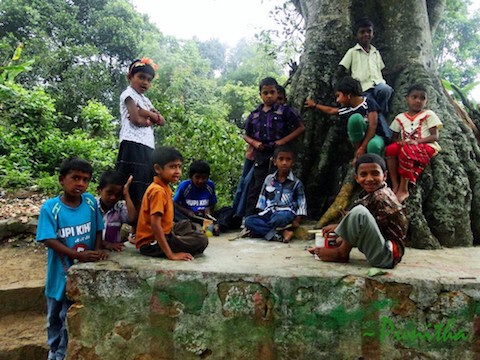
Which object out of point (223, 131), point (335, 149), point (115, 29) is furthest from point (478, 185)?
point (115, 29)

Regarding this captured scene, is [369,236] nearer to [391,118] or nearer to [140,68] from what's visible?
[391,118]

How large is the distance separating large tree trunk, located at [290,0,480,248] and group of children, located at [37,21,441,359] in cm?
22

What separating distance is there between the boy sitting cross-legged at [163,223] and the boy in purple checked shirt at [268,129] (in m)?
1.49

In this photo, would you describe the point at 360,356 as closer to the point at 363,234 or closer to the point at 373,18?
the point at 363,234

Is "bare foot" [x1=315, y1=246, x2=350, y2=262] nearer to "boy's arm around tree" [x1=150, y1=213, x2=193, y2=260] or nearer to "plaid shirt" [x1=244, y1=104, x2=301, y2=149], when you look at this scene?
"boy's arm around tree" [x1=150, y1=213, x2=193, y2=260]

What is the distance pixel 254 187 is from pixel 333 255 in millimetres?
1762

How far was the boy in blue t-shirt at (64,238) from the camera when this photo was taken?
2766 mm

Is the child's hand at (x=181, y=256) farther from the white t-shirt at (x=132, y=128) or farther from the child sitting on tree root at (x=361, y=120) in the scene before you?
the child sitting on tree root at (x=361, y=120)

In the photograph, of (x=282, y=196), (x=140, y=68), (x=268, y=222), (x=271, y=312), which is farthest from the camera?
(x=282, y=196)

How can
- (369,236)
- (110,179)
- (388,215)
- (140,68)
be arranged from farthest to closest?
(140,68) < (110,179) < (388,215) < (369,236)

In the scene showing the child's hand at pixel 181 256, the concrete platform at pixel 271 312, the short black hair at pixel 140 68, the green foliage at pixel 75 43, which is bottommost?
the concrete platform at pixel 271 312

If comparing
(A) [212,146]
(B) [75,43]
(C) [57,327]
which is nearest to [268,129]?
(A) [212,146]

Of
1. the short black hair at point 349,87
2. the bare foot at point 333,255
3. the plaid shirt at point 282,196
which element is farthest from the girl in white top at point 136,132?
the short black hair at point 349,87

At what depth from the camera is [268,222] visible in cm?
399
